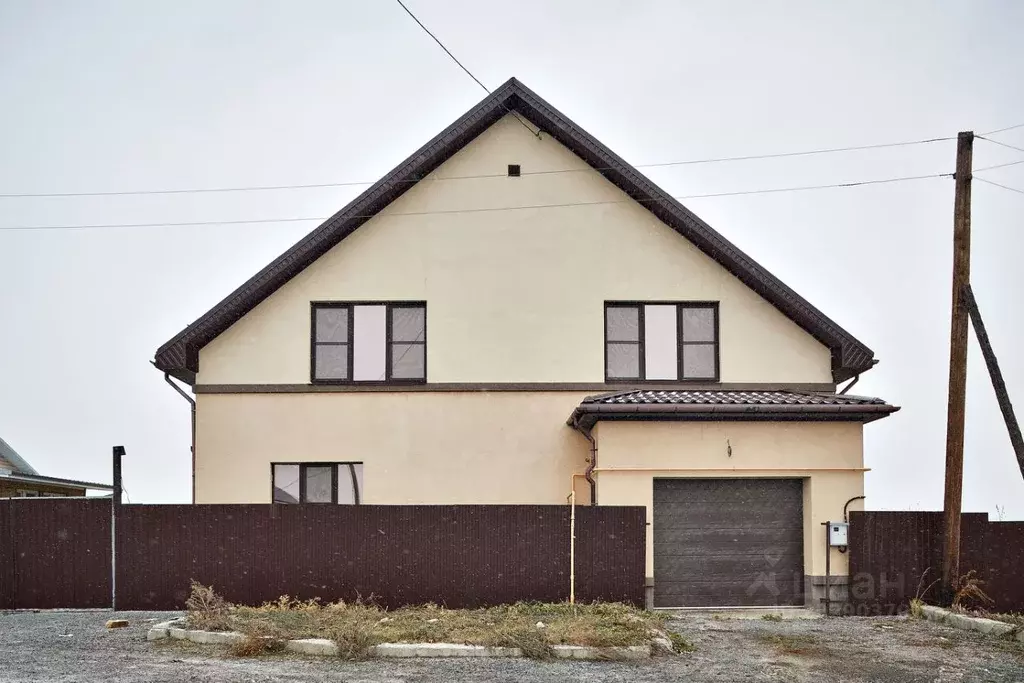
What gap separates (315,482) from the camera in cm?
2078

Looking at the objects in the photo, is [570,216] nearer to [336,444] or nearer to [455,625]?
[336,444]

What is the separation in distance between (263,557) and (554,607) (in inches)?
187

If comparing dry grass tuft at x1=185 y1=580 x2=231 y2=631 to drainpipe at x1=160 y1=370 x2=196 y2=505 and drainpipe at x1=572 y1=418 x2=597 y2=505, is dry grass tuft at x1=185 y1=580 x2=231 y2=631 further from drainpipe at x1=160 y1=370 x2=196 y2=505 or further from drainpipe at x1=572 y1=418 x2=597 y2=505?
drainpipe at x1=572 y1=418 x2=597 y2=505

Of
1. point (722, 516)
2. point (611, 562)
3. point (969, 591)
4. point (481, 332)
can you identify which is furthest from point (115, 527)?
point (969, 591)

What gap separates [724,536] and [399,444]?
615 centimetres

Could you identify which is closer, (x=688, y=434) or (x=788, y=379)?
(x=688, y=434)

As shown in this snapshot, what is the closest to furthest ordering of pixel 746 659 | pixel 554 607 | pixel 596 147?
1. pixel 746 659
2. pixel 554 607
3. pixel 596 147

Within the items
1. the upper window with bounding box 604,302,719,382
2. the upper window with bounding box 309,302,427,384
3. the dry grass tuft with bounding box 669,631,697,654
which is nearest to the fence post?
the upper window with bounding box 309,302,427,384

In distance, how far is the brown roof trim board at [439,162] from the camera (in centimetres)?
2033

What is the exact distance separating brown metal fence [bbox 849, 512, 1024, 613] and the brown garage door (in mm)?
1029

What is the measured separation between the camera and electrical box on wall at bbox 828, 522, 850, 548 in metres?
18.3

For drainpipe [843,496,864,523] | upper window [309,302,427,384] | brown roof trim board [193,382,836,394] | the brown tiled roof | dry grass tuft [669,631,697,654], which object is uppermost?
upper window [309,302,427,384]

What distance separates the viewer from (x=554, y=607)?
16859mm

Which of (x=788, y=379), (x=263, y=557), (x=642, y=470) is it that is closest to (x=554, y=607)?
(x=642, y=470)
